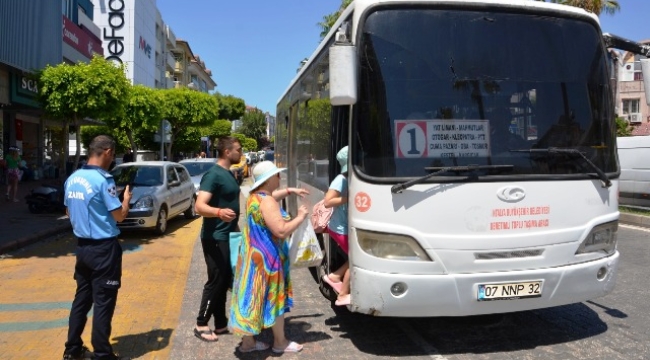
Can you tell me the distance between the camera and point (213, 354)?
15.0 feet

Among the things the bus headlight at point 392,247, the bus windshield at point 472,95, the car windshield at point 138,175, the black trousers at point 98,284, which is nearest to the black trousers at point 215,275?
the black trousers at point 98,284

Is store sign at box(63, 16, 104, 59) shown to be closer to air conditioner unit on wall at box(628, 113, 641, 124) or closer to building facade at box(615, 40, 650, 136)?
building facade at box(615, 40, 650, 136)

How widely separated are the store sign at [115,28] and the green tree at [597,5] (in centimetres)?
3422

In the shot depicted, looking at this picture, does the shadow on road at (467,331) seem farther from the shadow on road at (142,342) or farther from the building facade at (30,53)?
the building facade at (30,53)

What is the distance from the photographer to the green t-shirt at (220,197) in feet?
15.3

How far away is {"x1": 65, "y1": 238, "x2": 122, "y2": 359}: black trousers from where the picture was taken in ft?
13.3

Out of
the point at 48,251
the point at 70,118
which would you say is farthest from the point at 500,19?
the point at 70,118

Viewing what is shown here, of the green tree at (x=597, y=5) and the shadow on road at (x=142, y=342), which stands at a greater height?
the green tree at (x=597, y=5)

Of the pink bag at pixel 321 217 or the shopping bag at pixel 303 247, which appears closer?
the shopping bag at pixel 303 247

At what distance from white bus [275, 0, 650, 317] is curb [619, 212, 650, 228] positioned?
29.1 ft

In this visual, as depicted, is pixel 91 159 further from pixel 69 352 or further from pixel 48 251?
pixel 48 251

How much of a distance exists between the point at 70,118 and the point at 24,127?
1439 cm

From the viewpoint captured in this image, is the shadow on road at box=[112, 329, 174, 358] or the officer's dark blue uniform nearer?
the officer's dark blue uniform

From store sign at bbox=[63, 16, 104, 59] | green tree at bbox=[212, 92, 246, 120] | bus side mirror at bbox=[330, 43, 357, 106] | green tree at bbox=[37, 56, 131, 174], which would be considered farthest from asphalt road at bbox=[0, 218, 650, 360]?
green tree at bbox=[212, 92, 246, 120]
